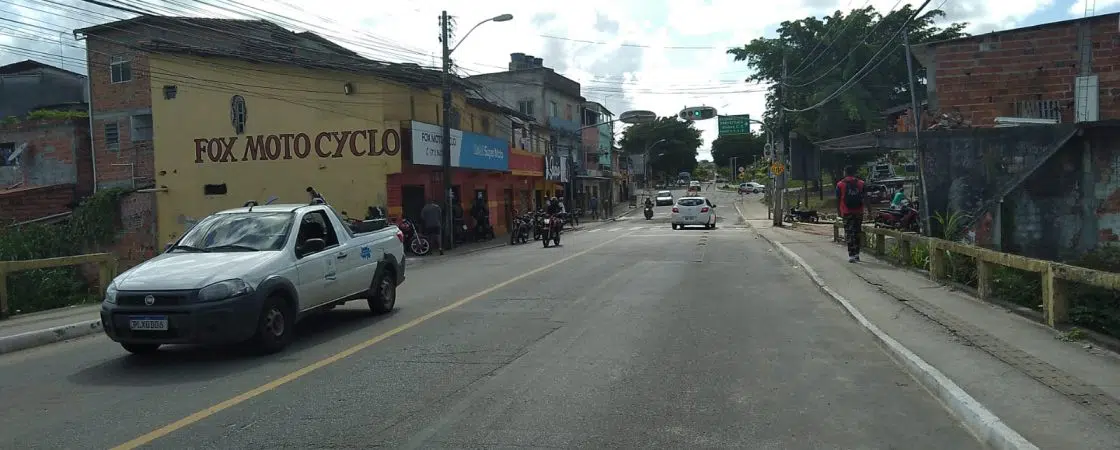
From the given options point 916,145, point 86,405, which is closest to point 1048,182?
point 916,145

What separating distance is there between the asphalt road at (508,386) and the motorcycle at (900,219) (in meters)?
12.5

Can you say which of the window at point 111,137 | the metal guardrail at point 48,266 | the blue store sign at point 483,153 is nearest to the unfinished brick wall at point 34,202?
the window at point 111,137

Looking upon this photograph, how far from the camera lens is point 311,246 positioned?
8.93 metres

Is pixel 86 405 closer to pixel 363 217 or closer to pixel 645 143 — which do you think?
pixel 363 217

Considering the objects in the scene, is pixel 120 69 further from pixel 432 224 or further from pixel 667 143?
pixel 667 143

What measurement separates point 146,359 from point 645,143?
9977 cm

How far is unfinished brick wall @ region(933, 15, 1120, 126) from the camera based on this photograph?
1692 centimetres

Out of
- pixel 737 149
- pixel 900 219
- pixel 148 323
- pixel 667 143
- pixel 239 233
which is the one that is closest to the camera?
pixel 148 323

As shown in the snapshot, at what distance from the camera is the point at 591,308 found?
37.0 feet

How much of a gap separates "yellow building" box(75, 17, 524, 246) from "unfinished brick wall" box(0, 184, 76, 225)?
122 inches

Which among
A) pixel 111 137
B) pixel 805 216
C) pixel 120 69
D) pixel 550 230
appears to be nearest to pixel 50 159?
pixel 111 137

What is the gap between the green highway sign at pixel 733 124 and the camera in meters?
45.7

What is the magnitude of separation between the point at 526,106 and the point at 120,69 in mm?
26050

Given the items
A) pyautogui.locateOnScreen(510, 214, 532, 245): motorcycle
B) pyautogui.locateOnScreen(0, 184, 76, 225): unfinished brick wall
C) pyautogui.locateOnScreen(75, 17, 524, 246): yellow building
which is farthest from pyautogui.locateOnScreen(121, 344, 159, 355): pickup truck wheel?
pyautogui.locateOnScreen(0, 184, 76, 225): unfinished brick wall
